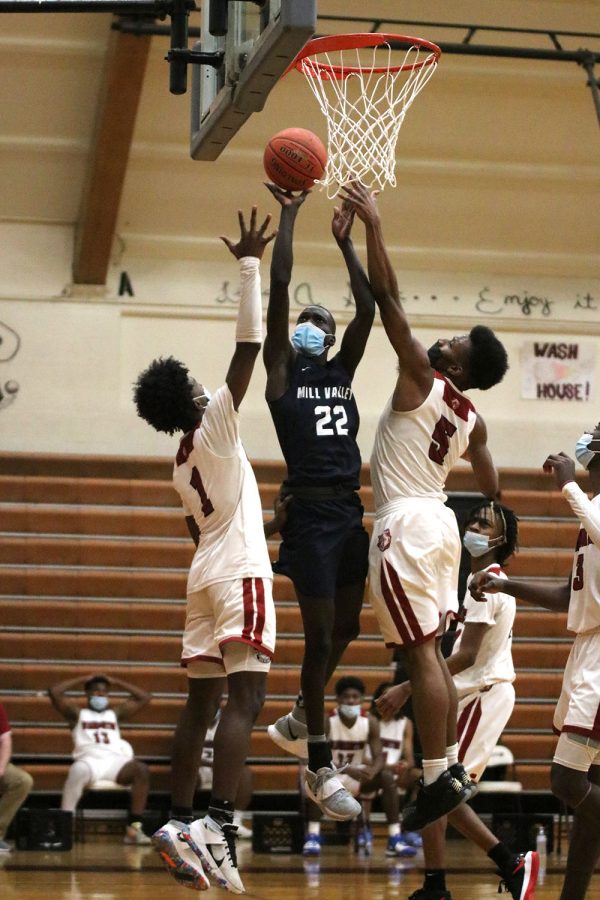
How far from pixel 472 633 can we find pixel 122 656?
20.0 ft

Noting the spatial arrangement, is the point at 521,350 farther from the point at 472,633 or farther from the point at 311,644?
the point at 311,644

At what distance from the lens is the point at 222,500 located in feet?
22.1

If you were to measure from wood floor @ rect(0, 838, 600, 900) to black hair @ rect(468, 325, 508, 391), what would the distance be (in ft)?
11.6

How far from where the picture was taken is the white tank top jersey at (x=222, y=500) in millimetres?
6641

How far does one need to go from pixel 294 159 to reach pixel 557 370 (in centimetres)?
861

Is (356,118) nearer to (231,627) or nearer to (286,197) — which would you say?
(286,197)

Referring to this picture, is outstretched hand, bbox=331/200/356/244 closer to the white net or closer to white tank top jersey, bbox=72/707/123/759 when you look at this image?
the white net

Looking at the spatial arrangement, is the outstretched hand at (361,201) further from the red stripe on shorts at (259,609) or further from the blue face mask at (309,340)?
the red stripe on shorts at (259,609)

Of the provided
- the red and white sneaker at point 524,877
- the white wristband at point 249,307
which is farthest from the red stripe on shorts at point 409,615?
the red and white sneaker at point 524,877

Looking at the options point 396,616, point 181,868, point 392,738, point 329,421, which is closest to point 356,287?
point 329,421

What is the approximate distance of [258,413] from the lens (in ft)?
46.5

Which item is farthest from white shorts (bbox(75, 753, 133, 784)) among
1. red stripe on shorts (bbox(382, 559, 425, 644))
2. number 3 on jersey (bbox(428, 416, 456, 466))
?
number 3 on jersey (bbox(428, 416, 456, 466))

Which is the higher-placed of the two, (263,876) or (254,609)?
(254,609)

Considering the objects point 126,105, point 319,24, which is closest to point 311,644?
point 126,105
